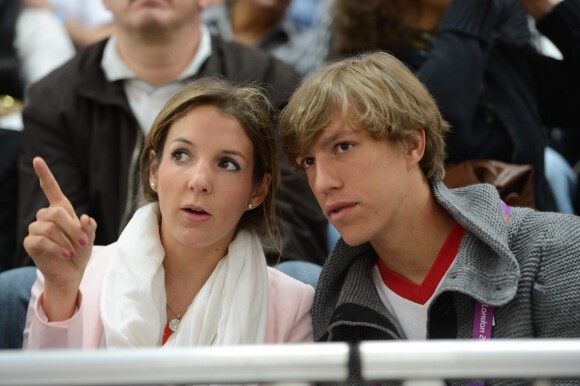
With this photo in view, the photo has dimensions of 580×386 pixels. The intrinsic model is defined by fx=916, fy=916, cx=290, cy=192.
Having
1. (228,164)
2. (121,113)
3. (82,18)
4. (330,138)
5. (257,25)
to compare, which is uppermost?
(330,138)

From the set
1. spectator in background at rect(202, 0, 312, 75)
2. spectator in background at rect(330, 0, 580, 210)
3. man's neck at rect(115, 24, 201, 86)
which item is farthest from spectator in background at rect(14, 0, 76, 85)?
spectator in background at rect(330, 0, 580, 210)

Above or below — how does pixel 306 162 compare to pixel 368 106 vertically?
below

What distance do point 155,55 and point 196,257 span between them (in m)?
0.91

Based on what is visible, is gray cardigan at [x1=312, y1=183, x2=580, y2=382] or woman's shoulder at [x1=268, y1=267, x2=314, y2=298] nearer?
gray cardigan at [x1=312, y1=183, x2=580, y2=382]

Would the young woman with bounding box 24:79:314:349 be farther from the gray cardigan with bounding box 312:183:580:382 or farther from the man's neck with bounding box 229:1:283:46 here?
the man's neck with bounding box 229:1:283:46

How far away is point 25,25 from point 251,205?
1802mm

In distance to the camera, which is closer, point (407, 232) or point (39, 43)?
point (407, 232)

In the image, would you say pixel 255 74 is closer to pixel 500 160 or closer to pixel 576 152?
pixel 500 160

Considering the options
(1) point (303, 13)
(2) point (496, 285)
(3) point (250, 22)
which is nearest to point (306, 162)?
(2) point (496, 285)

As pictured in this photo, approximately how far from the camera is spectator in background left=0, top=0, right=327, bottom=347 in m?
2.48

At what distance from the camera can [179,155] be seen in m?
1.85

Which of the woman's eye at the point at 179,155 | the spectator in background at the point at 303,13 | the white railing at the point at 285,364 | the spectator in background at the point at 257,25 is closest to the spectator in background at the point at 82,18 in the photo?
the spectator in background at the point at 257,25

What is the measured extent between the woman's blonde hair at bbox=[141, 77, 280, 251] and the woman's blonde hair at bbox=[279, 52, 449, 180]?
0.08 metres

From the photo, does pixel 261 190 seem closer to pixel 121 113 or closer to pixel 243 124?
pixel 243 124
